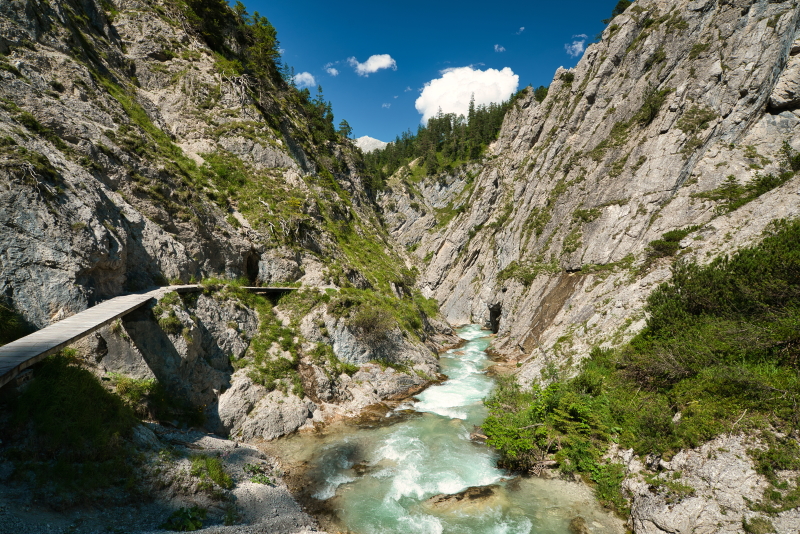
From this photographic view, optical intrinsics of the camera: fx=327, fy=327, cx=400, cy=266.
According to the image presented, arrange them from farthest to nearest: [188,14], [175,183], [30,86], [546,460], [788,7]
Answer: [188,14], [788,7], [175,183], [30,86], [546,460]

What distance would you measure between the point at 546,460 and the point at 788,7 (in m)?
45.0

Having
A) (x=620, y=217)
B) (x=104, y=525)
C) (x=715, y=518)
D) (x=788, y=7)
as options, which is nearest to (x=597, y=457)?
(x=715, y=518)

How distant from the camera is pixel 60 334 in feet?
35.1

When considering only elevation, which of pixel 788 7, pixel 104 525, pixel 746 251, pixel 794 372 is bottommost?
pixel 794 372

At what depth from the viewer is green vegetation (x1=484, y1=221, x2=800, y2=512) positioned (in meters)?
10.2

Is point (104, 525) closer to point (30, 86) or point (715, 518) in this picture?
point (715, 518)

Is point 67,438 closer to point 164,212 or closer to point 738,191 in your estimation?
point 164,212

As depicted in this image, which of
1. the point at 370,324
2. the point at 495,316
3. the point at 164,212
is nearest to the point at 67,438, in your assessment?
the point at 164,212

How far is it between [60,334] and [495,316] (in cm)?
4255

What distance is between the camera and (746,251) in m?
14.6

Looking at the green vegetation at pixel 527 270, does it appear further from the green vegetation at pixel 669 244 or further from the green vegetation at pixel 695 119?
the green vegetation at pixel 695 119

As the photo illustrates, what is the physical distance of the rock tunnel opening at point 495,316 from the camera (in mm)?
43078

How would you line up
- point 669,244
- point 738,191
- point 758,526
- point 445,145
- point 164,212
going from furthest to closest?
1. point 445,145
2. point 738,191
3. point 164,212
4. point 669,244
5. point 758,526

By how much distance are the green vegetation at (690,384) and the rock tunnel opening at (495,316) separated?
997 inches
